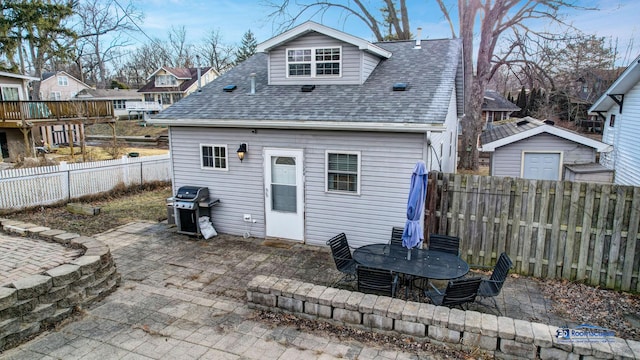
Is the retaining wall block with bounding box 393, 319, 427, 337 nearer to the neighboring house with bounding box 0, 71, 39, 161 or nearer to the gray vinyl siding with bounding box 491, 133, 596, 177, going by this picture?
the gray vinyl siding with bounding box 491, 133, 596, 177

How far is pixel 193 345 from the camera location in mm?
4824

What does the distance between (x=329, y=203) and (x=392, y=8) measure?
16.8 meters

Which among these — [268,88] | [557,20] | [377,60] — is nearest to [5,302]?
[268,88]

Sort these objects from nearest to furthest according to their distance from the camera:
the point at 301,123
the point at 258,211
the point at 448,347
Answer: the point at 448,347, the point at 301,123, the point at 258,211

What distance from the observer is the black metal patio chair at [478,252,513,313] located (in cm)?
559

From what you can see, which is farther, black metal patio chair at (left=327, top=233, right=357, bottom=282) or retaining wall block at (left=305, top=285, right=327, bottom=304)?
black metal patio chair at (left=327, top=233, right=357, bottom=282)

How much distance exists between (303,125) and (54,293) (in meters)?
5.06

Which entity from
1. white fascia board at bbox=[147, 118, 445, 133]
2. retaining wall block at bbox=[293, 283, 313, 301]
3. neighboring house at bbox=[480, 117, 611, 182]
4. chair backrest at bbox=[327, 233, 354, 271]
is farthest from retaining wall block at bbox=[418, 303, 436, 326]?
neighboring house at bbox=[480, 117, 611, 182]

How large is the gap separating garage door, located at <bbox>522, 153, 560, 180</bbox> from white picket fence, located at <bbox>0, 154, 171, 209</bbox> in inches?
526

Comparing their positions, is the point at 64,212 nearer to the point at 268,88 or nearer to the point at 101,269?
the point at 101,269

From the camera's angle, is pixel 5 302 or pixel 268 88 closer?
pixel 5 302

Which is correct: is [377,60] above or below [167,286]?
above

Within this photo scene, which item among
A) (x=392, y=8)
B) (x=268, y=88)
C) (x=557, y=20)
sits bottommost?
(x=268, y=88)

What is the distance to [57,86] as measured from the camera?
42.8 meters
